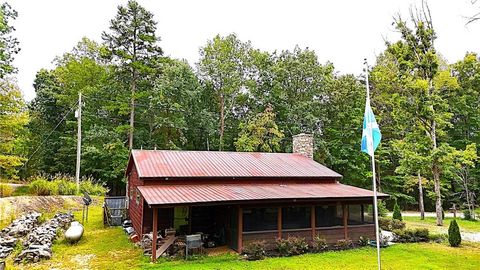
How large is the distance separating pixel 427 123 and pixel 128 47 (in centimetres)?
1978

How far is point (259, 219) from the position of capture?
10.2 metres

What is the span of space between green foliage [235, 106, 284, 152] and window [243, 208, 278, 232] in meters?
12.5

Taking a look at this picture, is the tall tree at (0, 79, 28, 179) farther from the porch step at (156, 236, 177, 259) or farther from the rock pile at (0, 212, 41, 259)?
the porch step at (156, 236, 177, 259)

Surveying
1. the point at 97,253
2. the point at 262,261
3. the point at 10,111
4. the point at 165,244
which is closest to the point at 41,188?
the point at 10,111

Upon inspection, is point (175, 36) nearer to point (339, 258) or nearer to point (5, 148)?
point (5, 148)

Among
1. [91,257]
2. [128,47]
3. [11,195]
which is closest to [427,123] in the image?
[91,257]

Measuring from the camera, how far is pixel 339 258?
9.55 meters

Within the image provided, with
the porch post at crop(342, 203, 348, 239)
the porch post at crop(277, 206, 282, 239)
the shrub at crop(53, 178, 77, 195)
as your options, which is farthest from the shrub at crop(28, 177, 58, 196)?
the porch post at crop(342, 203, 348, 239)

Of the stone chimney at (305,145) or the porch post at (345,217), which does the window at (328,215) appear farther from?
the stone chimney at (305,145)

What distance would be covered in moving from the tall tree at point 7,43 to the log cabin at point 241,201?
8.12 metres

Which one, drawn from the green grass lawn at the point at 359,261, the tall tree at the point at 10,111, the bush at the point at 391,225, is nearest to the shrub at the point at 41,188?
the tall tree at the point at 10,111

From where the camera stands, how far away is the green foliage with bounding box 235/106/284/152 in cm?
2306

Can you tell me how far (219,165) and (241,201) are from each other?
3621 mm

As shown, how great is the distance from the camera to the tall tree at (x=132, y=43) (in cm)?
2220
